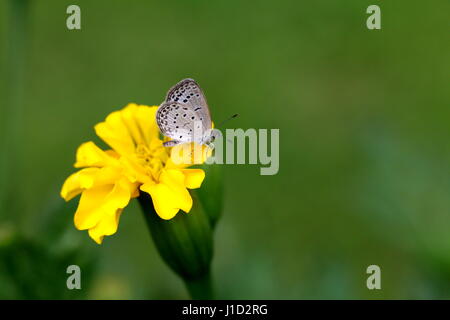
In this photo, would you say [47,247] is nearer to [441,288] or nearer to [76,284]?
[76,284]

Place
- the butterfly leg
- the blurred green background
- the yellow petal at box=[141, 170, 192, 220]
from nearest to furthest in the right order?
the yellow petal at box=[141, 170, 192, 220] < the butterfly leg < the blurred green background

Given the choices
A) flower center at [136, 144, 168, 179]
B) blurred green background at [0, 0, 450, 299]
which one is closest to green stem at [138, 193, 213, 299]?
flower center at [136, 144, 168, 179]

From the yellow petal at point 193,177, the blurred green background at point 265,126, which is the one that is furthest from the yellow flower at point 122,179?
the blurred green background at point 265,126

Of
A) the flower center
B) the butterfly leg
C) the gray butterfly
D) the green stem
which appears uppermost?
the gray butterfly

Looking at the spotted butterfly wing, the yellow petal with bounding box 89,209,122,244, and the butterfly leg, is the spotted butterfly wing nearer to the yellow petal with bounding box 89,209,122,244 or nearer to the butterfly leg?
the butterfly leg

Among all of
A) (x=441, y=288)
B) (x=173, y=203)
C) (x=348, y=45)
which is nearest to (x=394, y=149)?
(x=441, y=288)

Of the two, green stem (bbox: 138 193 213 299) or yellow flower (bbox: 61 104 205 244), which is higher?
yellow flower (bbox: 61 104 205 244)
